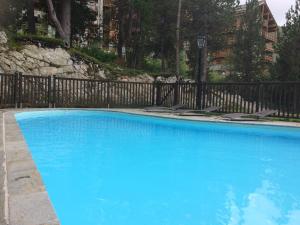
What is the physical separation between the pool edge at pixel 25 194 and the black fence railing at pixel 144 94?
27.6 ft

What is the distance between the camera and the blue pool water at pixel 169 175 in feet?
9.85

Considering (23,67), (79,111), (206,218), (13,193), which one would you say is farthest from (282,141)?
(23,67)

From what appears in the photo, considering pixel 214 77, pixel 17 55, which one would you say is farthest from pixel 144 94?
pixel 214 77

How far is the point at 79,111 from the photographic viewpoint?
12.4 m

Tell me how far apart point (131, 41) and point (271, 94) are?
13.0 meters

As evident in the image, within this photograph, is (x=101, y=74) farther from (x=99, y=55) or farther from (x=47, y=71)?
(x=99, y=55)

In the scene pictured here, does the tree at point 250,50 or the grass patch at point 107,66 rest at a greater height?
the tree at point 250,50

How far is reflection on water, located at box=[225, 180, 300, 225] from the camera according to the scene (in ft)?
9.45

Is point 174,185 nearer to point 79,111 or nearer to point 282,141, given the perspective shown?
point 282,141

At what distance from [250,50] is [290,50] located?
13.0 feet

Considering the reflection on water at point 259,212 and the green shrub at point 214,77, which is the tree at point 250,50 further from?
the reflection on water at point 259,212

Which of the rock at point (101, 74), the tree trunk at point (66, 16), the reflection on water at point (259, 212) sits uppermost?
the tree trunk at point (66, 16)

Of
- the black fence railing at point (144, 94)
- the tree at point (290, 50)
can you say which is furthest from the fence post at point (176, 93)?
the tree at point (290, 50)

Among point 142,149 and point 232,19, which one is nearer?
point 142,149
